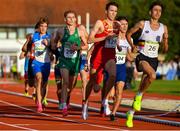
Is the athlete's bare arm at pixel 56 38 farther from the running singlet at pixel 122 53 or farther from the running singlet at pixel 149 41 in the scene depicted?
the running singlet at pixel 149 41

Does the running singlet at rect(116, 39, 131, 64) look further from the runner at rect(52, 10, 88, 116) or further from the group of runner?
the runner at rect(52, 10, 88, 116)

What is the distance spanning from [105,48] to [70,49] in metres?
1.24

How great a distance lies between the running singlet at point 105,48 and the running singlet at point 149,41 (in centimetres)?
113

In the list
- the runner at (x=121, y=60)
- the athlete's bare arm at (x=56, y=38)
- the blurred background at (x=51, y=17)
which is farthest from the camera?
the blurred background at (x=51, y=17)

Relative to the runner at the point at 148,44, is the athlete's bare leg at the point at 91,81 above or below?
below

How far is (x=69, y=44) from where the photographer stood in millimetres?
16875

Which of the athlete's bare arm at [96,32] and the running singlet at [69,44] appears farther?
the running singlet at [69,44]

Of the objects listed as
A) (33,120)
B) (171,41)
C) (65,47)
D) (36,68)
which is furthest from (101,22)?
(171,41)

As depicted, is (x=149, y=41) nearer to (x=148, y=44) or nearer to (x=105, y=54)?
(x=148, y=44)

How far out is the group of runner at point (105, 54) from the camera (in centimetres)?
1472

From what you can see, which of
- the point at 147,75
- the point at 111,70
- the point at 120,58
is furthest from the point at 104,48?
the point at 147,75

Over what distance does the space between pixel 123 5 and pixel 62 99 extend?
74.4m

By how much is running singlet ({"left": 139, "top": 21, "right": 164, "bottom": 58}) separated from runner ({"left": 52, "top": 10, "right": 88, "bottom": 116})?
233 centimetres

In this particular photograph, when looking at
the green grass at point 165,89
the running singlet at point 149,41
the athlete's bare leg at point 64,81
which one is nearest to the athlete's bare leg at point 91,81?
the athlete's bare leg at point 64,81
